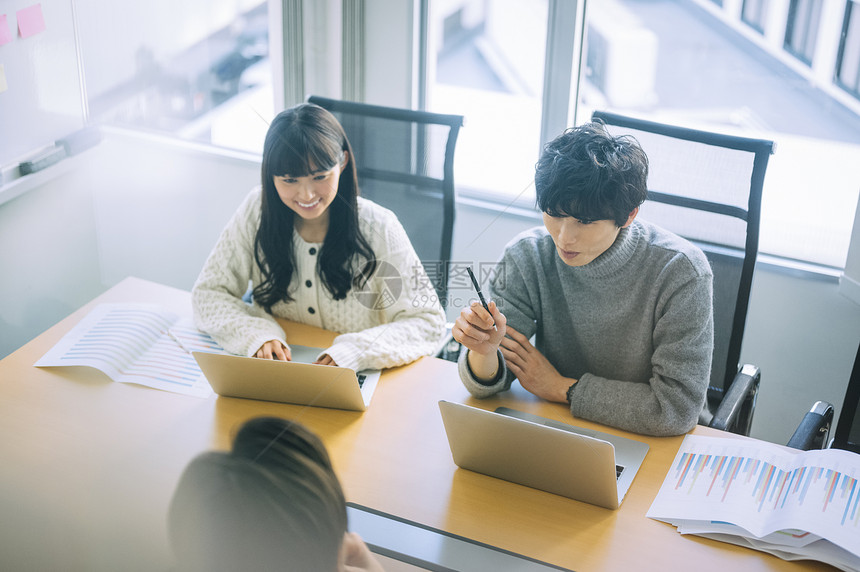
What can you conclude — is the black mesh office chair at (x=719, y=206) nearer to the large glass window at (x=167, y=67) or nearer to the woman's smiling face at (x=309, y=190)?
the woman's smiling face at (x=309, y=190)

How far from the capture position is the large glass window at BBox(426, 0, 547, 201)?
1.94 metres

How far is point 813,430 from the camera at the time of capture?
1233 millimetres

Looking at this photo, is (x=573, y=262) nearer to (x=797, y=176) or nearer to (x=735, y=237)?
(x=735, y=237)

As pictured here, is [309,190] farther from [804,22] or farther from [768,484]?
[804,22]

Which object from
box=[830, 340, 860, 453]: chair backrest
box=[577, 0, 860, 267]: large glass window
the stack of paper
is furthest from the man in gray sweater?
box=[577, 0, 860, 267]: large glass window

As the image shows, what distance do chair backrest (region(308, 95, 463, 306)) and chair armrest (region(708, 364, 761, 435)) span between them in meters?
0.58

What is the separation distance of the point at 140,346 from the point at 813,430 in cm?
109

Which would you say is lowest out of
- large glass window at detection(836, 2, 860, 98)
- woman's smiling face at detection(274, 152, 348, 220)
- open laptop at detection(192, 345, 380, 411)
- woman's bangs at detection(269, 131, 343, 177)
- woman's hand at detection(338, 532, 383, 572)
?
open laptop at detection(192, 345, 380, 411)

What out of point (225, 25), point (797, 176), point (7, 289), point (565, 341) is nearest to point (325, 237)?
point (565, 341)

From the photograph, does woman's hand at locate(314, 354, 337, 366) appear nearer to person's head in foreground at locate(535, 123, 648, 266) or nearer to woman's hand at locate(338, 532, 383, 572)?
person's head in foreground at locate(535, 123, 648, 266)

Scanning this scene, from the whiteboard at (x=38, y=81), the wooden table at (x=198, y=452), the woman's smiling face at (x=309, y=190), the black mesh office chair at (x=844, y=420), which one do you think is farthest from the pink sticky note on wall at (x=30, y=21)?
the black mesh office chair at (x=844, y=420)

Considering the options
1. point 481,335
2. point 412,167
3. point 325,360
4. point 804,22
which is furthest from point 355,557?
point 804,22

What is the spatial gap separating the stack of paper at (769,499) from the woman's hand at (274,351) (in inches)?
24.4

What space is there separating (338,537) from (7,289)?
0.51 m
